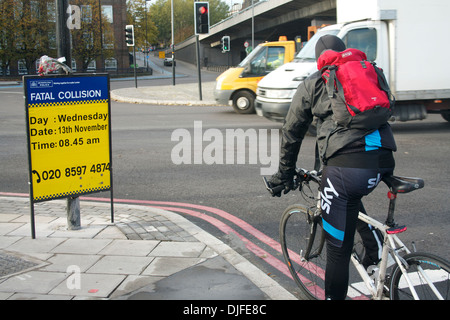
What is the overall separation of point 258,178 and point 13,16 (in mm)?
51250

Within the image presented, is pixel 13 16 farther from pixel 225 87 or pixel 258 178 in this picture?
pixel 258 178

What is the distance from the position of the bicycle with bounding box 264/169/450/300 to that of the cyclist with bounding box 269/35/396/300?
17 centimetres

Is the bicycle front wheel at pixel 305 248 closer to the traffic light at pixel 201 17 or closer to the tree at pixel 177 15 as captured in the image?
the traffic light at pixel 201 17

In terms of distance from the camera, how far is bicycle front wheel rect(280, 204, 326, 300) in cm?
374

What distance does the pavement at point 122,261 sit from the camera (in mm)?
3883

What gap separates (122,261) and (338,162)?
2.30 m

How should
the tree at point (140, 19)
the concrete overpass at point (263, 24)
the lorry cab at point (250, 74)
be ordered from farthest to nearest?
the tree at point (140, 19) → the concrete overpass at point (263, 24) → the lorry cab at point (250, 74)

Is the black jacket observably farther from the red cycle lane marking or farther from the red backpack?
the red cycle lane marking

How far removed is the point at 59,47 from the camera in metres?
5.46

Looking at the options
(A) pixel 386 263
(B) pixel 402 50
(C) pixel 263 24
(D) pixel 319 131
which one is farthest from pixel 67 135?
Result: (C) pixel 263 24

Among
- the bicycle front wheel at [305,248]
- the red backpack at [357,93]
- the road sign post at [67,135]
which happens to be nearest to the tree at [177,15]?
the road sign post at [67,135]

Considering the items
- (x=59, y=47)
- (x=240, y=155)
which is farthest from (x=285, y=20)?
(x=59, y=47)

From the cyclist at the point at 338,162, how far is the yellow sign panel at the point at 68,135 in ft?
8.76

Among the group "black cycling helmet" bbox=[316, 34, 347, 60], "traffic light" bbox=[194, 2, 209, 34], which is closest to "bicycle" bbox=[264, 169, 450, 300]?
"black cycling helmet" bbox=[316, 34, 347, 60]
